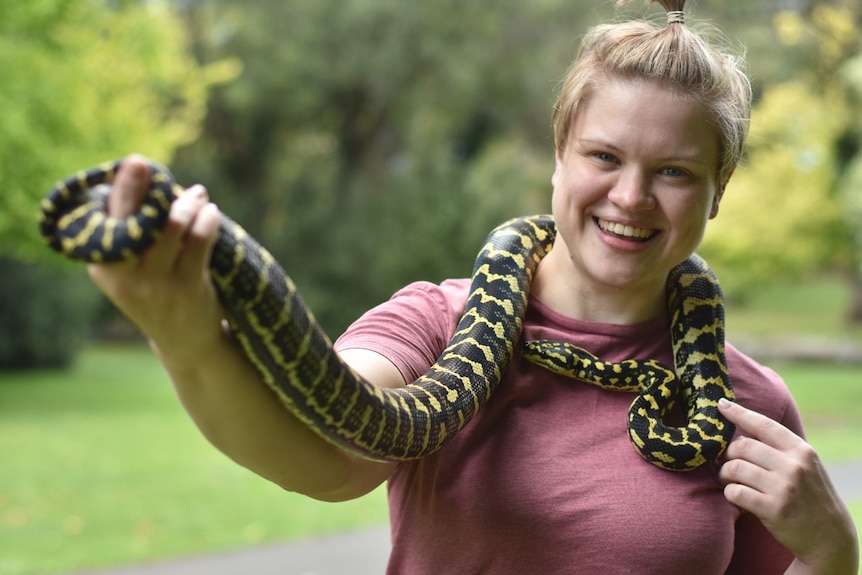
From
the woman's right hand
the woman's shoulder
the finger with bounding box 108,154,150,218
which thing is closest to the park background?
the woman's shoulder

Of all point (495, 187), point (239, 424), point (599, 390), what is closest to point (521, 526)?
point (599, 390)

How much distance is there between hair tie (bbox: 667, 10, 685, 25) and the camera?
1995 millimetres

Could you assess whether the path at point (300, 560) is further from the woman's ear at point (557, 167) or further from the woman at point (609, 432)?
the woman's ear at point (557, 167)

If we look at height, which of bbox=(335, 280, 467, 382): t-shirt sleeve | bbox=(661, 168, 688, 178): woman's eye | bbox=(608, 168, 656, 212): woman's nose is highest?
bbox=(661, 168, 688, 178): woman's eye

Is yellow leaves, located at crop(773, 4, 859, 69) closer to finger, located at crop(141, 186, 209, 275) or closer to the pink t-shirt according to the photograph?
the pink t-shirt

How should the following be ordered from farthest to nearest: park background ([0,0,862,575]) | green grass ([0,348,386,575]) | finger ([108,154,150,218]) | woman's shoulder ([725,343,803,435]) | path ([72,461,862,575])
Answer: park background ([0,0,862,575])
green grass ([0,348,386,575])
path ([72,461,862,575])
woman's shoulder ([725,343,803,435])
finger ([108,154,150,218])

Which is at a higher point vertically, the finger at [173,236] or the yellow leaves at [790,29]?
the yellow leaves at [790,29]

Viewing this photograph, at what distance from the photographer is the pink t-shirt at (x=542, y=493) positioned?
1806 millimetres

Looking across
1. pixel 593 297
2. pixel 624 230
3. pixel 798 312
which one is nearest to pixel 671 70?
pixel 624 230

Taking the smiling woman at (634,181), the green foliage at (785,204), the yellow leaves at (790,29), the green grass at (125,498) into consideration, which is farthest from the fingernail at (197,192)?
the yellow leaves at (790,29)

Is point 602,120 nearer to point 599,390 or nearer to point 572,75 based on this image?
point 572,75

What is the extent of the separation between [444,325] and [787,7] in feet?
94.3

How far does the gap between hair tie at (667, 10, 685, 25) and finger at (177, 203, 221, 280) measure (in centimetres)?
115

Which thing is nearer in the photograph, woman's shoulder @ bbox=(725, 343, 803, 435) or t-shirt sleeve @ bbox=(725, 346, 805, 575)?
t-shirt sleeve @ bbox=(725, 346, 805, 575)
